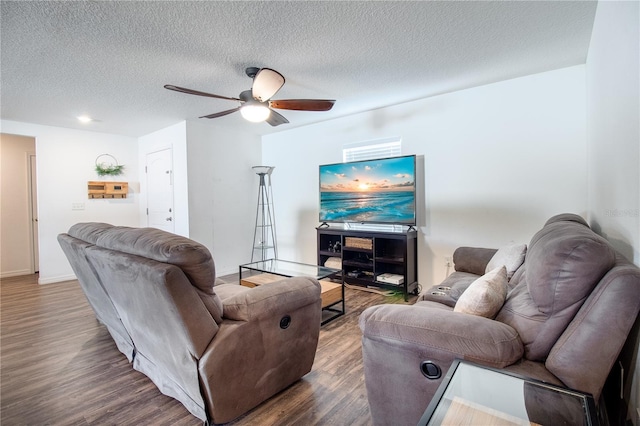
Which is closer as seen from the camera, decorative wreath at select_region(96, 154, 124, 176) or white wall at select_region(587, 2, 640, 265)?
white wall at select_region(587, 2, 640, 265)

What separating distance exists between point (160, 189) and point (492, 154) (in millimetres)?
4970

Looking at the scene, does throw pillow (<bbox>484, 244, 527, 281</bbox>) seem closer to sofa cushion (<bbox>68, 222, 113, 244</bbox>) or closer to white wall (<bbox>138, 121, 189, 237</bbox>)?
sofa cushion (<bbox>68, 222, 113, 244</bbox>)

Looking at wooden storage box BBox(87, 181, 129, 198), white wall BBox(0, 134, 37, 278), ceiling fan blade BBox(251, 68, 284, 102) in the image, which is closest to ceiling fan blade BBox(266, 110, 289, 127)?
ceiling fan blade BBox(251, 68, 284, 102)

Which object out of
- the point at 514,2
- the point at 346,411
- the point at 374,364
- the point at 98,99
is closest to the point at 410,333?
the point at 374,364

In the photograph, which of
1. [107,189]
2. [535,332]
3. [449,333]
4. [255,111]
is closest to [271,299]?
[449,333]

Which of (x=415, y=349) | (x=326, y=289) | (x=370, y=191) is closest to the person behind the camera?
(x=415, y=349)

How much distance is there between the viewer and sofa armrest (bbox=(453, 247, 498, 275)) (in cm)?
283

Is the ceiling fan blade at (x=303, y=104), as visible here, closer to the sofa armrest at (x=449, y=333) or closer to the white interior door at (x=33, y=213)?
the sofa armrest at (x=449, y=333)

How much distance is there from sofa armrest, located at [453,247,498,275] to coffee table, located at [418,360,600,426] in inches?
76.5

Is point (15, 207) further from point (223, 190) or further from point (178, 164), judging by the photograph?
point (223, 190)

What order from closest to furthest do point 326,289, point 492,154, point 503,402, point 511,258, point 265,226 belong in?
point 503,402, point 511,258, point 326,289, point 492,154, point 265,226

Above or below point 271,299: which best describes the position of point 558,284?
above

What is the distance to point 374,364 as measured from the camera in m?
1.40

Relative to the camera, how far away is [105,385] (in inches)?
79.4
